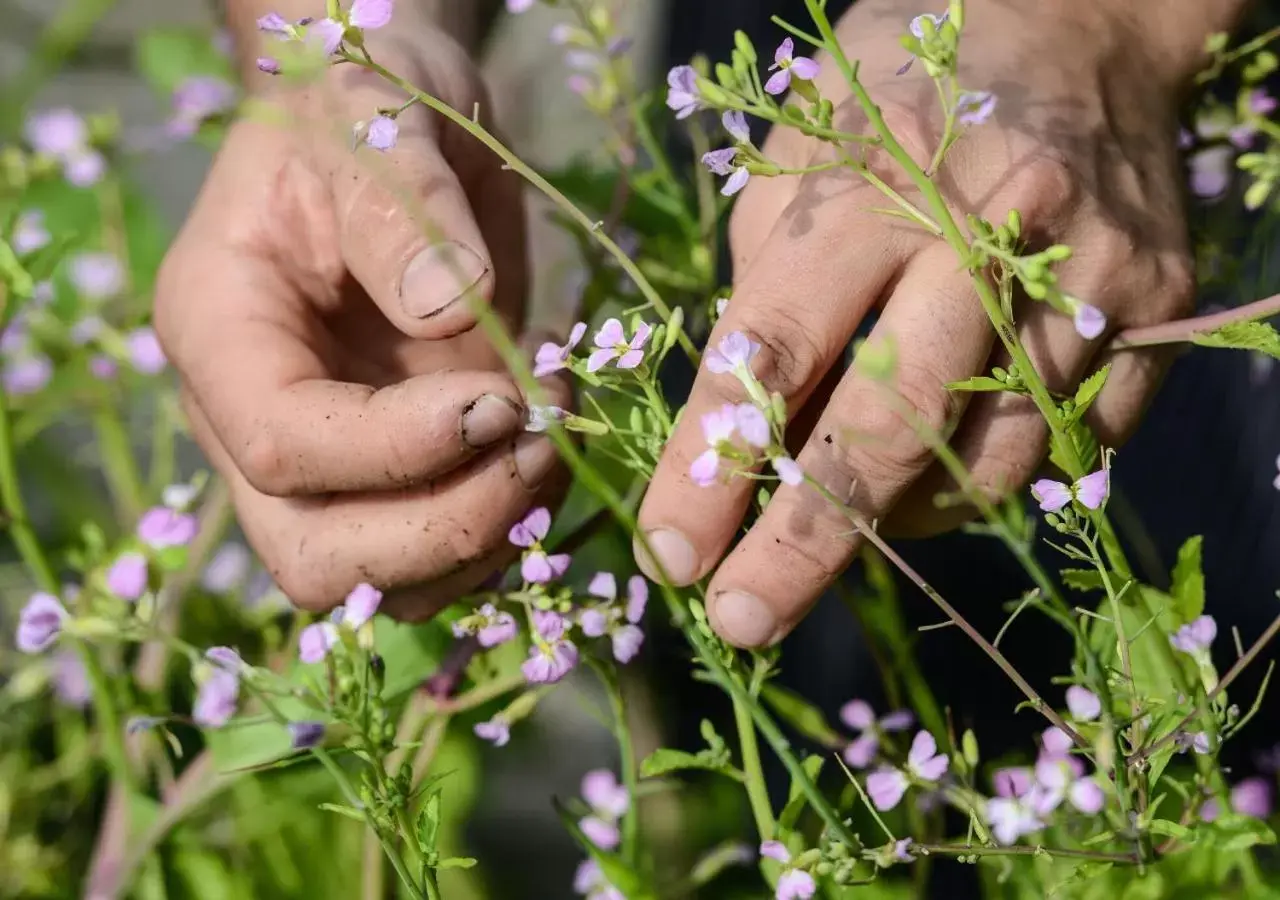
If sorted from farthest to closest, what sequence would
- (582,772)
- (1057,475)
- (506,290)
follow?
1. (582,772)
2. (506,290)
3. (1057,475)

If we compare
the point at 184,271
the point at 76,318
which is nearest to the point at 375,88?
the point at 184,271

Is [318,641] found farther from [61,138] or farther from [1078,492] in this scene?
[61,138]

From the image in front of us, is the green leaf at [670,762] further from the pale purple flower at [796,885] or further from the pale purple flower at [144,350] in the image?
the pale purple flower at [144,350]

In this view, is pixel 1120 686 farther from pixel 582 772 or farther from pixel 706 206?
pixel 582 772

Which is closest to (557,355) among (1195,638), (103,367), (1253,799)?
(1195,638)

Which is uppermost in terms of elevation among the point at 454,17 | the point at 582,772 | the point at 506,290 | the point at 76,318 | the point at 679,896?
the point at 454,17

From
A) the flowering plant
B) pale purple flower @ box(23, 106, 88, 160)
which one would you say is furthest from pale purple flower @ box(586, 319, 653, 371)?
pale purple flower @ box(23, 106, 88, 160)

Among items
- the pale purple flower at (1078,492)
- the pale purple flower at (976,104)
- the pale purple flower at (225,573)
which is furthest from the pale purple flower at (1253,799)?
the pale purple flower at (225,573)
